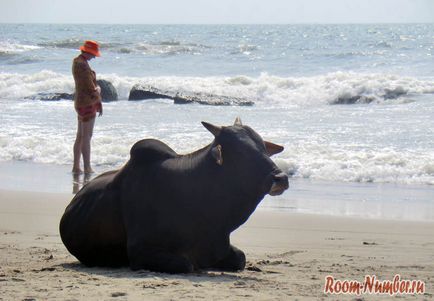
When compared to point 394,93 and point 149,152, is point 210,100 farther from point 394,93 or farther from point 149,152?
point 149,152

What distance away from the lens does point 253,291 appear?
568 centimetres

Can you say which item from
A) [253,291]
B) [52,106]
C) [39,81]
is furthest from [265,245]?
[39,81]

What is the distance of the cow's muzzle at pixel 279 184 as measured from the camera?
19.8 feet

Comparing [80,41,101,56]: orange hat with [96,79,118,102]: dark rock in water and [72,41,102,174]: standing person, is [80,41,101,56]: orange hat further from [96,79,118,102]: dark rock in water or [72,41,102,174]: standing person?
[96,79,118,102]: dark rock in water

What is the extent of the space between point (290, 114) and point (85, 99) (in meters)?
9.97

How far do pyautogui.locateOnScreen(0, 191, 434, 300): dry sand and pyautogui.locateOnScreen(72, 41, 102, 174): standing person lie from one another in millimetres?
2321

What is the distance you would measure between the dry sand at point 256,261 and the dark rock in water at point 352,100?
54.8 feet

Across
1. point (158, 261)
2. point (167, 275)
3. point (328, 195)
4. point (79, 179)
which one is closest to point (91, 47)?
point (79, 179)

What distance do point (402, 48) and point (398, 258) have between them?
4054 cm

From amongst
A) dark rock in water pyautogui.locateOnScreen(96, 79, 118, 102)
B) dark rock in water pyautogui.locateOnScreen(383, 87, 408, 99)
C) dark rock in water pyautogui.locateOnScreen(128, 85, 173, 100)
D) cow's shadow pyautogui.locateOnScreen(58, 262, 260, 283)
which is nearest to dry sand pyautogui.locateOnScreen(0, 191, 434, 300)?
cow's shadow pyautogui.locateOnScreen(58, 262, 260, 283)

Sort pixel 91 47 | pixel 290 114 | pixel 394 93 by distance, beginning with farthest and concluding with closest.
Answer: pixel 394 93, pixel 290 114, pixel 91 47

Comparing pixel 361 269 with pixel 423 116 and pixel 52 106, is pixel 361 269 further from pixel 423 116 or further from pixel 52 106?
pixel 52 106

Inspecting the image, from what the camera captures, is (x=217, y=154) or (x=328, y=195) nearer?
(x=217, y=154)

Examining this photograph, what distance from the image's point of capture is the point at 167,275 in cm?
610
